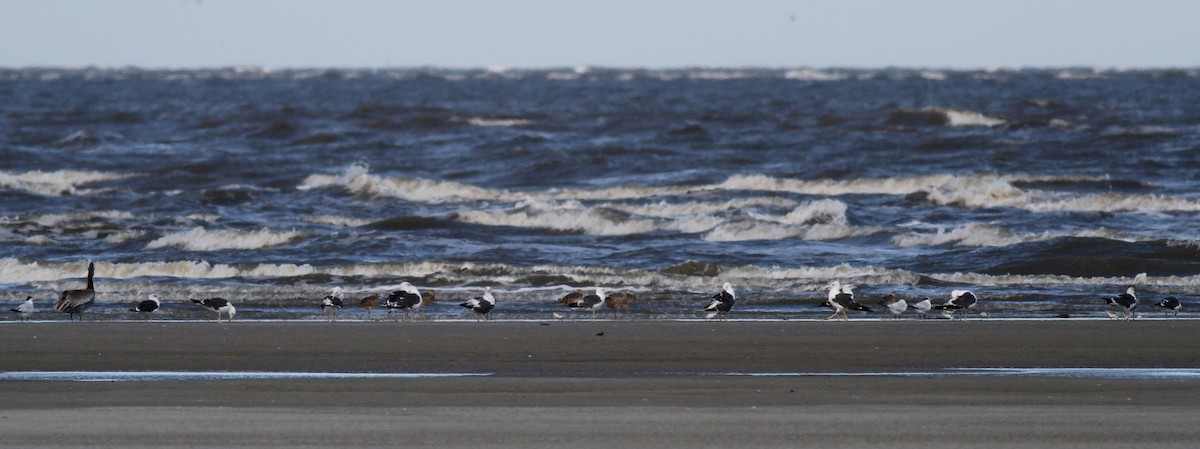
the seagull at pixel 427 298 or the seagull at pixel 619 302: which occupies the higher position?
the seagull at pixel 619 302

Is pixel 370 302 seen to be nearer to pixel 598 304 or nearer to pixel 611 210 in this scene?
pixel 598 304

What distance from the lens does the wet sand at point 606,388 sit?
252 inches

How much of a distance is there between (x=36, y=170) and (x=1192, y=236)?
23.5m

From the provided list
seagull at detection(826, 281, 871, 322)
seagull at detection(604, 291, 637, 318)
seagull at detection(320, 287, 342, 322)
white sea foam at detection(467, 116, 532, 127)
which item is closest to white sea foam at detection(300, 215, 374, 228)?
seagull at detection(320, 287, 342, 322)

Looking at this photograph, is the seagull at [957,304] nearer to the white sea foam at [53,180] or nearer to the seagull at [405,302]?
the seagull at [405,302]

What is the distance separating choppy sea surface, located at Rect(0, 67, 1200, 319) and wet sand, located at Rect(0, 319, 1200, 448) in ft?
5.29

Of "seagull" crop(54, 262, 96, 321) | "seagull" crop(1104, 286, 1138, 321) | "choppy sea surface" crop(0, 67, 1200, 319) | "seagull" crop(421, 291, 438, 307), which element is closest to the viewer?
"seagull" crop(1104, 286, 1138, 321)

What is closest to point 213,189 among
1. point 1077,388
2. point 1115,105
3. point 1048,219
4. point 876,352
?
point 1048,219

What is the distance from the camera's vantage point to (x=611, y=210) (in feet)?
65.3

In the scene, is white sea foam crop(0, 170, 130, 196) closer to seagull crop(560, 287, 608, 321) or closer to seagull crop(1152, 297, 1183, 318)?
seagull crop(560, 287, 608, 321)

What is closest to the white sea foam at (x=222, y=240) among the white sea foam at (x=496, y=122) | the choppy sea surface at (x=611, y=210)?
the choppy sea surface at (x=611, y=210)

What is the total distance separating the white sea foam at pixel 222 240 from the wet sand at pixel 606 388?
615cm

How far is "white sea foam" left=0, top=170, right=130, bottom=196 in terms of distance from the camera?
83.4ft

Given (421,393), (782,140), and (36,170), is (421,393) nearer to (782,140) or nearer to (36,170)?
(36,170)
